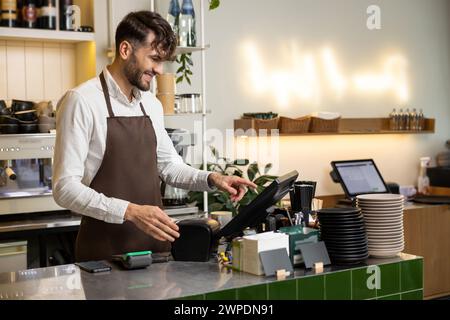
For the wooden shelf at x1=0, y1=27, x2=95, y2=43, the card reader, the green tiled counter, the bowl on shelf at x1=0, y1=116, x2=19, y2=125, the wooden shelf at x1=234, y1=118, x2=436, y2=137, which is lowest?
the green tiled counter

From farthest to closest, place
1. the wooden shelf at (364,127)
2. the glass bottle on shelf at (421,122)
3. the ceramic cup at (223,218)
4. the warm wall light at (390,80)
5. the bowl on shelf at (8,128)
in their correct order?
the glass bottle on shelf at (421,122), the warm wall light at (390,80), the wooden shelf at (364,127), the bowl on shelf at (8,128), the ceramic cup at (223,218)

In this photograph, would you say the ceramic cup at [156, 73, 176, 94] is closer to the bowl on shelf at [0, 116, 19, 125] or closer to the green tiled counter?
the bowl on shelf at [0, 116, 19, 125]

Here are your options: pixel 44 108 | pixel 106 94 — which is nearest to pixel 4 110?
pixel 44 108

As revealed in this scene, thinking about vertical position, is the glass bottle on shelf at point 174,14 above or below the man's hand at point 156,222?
above

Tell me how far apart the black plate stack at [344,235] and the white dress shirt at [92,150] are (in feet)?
2.12

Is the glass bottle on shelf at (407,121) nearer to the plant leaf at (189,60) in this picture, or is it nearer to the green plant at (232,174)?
the green plant at (232,174)

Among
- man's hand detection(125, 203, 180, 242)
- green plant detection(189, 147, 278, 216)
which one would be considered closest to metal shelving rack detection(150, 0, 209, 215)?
green plant detection(189, 147, 278, 216)

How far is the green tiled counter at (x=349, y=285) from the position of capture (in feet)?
7.13

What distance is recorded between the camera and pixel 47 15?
4227 mm

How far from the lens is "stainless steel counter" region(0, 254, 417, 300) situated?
6.89 ft

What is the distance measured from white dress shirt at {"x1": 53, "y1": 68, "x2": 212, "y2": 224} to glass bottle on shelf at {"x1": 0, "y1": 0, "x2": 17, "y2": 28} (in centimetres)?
151

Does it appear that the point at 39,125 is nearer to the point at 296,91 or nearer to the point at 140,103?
the point at 140,103

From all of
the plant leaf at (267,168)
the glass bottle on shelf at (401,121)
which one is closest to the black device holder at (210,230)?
the plant leaf at (267,168)

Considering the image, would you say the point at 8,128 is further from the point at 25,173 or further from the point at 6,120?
the point at 25,173
